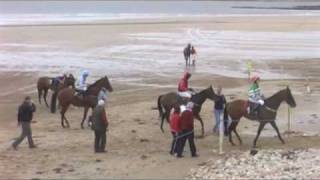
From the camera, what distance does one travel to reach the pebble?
16.0 meters

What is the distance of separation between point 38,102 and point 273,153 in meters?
14.3

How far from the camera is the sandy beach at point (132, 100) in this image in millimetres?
18281

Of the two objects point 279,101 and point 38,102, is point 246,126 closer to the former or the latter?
point 279,101

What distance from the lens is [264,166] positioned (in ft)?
55.2

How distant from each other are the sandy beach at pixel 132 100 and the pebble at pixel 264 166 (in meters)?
0.67

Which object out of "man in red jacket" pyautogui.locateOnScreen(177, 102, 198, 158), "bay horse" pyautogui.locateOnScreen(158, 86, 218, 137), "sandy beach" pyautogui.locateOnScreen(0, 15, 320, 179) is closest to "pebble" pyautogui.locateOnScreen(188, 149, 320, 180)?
"sandy beach" pyautogui.locateOnScreen(0, 15, 320, 179)

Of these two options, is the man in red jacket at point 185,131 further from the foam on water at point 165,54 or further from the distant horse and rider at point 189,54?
the distant horse and rider at point 189,54

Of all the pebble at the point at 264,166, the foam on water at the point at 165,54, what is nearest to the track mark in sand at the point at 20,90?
the foam on water at the point at 165,54

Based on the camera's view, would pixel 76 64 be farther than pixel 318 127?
Yes

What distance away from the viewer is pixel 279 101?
21078 mm

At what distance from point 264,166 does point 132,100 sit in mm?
13893

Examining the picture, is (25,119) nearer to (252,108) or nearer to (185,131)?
(185,131)

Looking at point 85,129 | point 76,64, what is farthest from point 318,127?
point 76,64

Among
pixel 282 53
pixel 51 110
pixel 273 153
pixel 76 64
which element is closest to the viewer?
pixel 273 153
